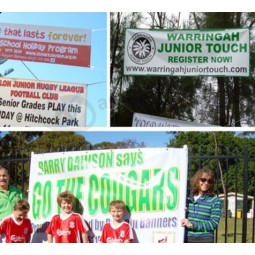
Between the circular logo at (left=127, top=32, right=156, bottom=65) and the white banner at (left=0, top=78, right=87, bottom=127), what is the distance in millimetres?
804

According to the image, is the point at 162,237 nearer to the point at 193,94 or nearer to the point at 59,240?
the point at 59,240

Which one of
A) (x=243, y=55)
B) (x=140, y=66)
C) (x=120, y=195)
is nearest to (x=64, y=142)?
(x=120, y=195)

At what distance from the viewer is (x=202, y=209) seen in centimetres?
473

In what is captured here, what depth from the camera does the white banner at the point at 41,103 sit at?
6.18m

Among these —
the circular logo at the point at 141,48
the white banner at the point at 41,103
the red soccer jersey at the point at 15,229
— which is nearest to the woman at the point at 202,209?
the red soccer jersey at the point at 15,229

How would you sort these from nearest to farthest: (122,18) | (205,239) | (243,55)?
(205,239), (243,55), (122,18)

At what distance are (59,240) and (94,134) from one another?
0.97m

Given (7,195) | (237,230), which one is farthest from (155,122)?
(7,195)

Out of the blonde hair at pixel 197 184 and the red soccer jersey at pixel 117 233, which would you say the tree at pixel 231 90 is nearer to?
the blonde hair at pixel 197 184

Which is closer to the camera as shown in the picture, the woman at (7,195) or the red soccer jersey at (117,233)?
the red soccer jersey at (117,233)

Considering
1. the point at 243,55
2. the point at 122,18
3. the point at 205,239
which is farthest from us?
the point at 122,18

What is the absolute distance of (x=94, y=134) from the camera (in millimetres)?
4793

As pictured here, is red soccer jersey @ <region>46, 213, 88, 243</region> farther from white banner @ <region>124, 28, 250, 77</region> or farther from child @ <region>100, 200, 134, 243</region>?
white banner @ <region>124, 28, 250, 77</region>

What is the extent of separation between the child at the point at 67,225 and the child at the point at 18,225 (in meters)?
0.20
